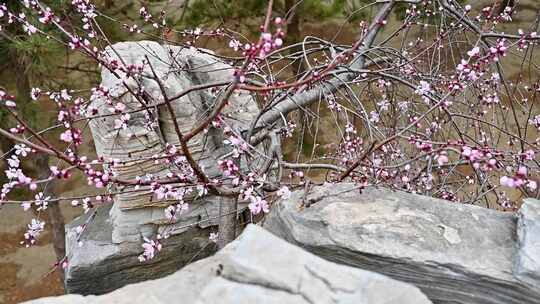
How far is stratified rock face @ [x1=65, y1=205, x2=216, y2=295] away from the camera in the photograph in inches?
140

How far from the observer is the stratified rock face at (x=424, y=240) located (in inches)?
63.0

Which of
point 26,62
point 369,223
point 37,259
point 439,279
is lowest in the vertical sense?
point 37,259

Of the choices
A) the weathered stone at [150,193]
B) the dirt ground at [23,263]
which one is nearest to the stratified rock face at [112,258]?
the weathered stone at [150,193]

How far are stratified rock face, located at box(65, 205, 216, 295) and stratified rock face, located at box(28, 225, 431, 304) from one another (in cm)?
220

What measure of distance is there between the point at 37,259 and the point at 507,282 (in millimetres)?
5019

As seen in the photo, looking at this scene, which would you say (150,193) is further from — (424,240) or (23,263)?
(23,263)

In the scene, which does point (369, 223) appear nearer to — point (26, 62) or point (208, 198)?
point (208, 198)

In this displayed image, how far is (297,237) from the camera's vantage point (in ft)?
5.89

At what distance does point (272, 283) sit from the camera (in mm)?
1291

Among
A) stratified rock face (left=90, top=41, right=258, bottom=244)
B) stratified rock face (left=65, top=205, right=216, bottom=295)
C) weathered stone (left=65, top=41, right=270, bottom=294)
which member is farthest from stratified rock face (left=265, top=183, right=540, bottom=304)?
stratified rock face (left=65, top=205, right=216, bottom=295)

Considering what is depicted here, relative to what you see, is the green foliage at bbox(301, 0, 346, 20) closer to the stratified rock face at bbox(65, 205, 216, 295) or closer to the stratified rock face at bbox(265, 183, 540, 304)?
the stratified rock face at bbox(65, 205, 216, 295)

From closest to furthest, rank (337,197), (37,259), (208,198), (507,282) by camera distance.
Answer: (507,282) → (337,197) → (208,198) → (37,259)

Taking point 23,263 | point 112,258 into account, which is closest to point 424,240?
point 112,258

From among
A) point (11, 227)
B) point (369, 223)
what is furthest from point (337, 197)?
point (11, 227)
